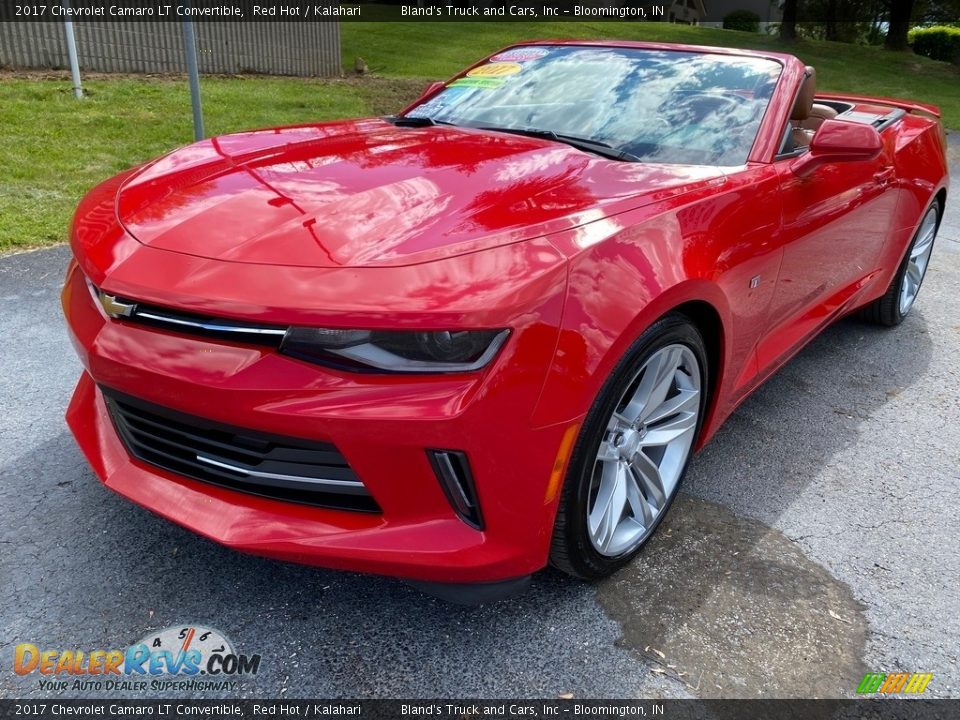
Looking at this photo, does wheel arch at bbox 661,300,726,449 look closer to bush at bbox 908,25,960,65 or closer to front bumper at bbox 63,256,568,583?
front bumper at bbox 63,256,568,583

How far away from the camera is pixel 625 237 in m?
1.92

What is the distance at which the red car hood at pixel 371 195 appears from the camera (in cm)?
182

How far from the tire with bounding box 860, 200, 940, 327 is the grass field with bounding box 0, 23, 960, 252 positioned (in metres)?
5.10

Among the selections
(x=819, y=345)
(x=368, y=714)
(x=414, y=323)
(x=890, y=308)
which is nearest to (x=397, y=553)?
(x=368, y=714)

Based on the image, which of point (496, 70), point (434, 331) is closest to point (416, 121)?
point (496, 70)

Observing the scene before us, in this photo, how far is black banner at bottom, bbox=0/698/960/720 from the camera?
1.74 m

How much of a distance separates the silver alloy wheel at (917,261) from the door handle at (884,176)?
829 millimetres

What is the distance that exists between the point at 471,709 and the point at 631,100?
2.18 metres

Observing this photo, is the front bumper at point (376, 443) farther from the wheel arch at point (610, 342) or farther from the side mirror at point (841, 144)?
the side mirror at point (841, 144)

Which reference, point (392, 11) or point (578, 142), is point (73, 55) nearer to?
point (578, 142)

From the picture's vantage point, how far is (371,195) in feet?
6.85

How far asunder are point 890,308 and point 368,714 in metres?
3.72

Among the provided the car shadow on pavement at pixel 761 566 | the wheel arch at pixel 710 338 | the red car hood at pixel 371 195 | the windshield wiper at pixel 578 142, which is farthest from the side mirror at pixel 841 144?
the car shadow on pavement at pixel 761 566

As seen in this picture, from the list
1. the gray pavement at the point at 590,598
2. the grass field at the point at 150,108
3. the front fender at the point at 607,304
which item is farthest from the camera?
the grass field at the point at 150,108
